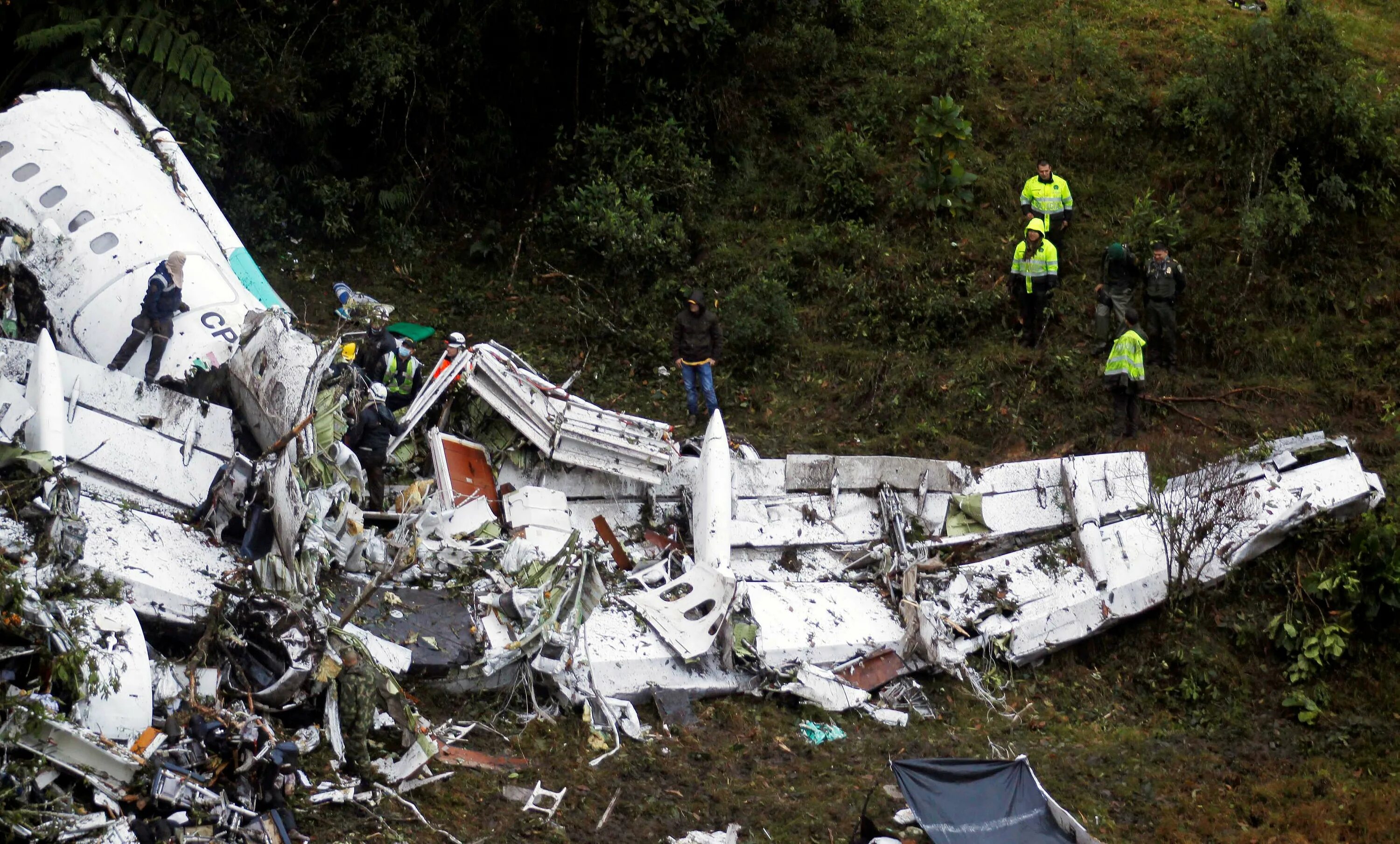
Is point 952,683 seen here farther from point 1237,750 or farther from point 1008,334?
point 1008,334

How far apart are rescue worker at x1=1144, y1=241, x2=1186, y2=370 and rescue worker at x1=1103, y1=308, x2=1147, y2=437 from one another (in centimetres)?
64

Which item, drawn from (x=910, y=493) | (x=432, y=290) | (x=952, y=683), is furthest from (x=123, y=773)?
(x=432, y=290)

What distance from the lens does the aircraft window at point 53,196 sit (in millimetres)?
12445

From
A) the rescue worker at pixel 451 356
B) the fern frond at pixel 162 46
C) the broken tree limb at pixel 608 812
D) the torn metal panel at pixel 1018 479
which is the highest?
the fern frond at pixel 162 46

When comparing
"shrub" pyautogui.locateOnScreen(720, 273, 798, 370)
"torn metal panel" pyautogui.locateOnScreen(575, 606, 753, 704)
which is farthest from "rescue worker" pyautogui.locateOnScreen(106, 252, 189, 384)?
"shrub" pyautogui.locateOnScreen(720, 273, 798, 370)

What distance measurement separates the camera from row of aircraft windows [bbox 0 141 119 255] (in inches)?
481

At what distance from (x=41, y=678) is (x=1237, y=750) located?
28.9 ft

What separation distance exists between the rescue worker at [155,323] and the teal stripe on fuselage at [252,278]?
123 centimetres

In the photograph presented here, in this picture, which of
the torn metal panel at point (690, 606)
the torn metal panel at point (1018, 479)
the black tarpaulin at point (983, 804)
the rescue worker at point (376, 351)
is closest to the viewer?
the black tarpaulin at point (983, 804)

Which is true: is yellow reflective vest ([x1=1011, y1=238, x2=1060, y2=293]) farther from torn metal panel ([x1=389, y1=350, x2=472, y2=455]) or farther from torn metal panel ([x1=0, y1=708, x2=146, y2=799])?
torn metal panel ([x1=0, y1=708, x2=146, y2=799])

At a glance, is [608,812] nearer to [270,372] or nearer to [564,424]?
[564,424]

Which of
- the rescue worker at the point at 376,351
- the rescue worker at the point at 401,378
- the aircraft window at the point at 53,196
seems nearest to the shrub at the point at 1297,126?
the rescue worker at the point at 401,378

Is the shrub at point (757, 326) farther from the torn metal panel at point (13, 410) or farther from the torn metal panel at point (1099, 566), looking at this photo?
the torn metal panel at point (13, 410)

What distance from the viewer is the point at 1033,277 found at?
49.3 ft
